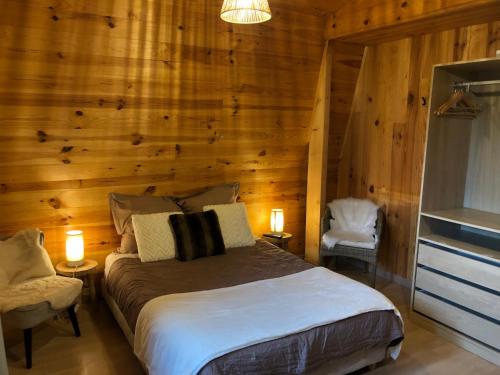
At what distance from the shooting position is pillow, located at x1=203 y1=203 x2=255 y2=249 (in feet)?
10.9

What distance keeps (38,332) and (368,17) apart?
3.24m

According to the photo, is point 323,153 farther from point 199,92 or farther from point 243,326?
point 243,326

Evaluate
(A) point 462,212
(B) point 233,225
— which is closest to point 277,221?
(B) point 233,225

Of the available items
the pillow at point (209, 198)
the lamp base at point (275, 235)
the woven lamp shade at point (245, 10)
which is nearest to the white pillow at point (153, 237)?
the pillow at point (209, 198)

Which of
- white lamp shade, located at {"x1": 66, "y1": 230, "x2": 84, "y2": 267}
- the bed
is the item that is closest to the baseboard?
the bed

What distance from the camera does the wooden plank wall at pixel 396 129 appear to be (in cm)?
353

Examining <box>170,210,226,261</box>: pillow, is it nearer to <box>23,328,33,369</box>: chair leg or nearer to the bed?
the bed

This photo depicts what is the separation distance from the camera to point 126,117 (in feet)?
10.5

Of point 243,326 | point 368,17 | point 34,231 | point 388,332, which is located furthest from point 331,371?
point 368,17

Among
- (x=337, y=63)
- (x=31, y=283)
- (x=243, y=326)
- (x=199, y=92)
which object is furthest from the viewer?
(x=337, y=63)

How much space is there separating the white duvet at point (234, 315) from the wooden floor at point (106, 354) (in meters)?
0.28

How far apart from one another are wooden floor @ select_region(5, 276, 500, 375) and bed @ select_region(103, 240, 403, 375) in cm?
14

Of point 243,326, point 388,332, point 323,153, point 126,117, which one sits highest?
point 126,117

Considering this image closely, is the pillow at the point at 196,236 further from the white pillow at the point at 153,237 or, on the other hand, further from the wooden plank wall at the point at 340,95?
the wooden plank wall at the point at 340,95
